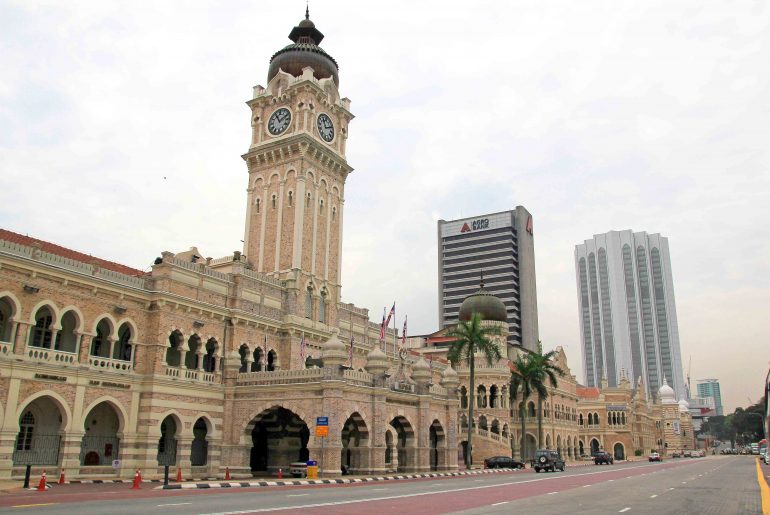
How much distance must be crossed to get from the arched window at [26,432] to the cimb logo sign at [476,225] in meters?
128

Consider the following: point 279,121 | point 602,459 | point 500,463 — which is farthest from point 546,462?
point 279,121

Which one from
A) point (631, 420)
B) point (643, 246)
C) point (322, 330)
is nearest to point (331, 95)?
point (322, 330)

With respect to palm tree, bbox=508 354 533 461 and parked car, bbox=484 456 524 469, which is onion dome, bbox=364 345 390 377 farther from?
palm tree, bbox=508 354 533 461

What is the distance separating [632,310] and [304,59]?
16247 cm

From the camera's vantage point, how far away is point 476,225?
154 m

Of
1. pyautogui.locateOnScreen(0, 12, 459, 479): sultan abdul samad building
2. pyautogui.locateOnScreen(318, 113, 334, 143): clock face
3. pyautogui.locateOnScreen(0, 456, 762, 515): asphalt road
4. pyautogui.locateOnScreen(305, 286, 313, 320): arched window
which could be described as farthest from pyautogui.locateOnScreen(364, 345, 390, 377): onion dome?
pyautogui.locateOnScreen(318, 113, 334, 143): clock face

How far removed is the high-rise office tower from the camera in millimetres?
146625

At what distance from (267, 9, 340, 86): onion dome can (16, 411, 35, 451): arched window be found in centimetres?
3075

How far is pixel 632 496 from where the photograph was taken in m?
23.1

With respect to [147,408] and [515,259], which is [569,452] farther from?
[515,259]

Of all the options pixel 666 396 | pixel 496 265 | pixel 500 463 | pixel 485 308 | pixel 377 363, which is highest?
pixel 496 265

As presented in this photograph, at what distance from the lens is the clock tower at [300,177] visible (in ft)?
152

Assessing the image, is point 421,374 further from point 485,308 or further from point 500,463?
point 485,308

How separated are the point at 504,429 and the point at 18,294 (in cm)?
4493
